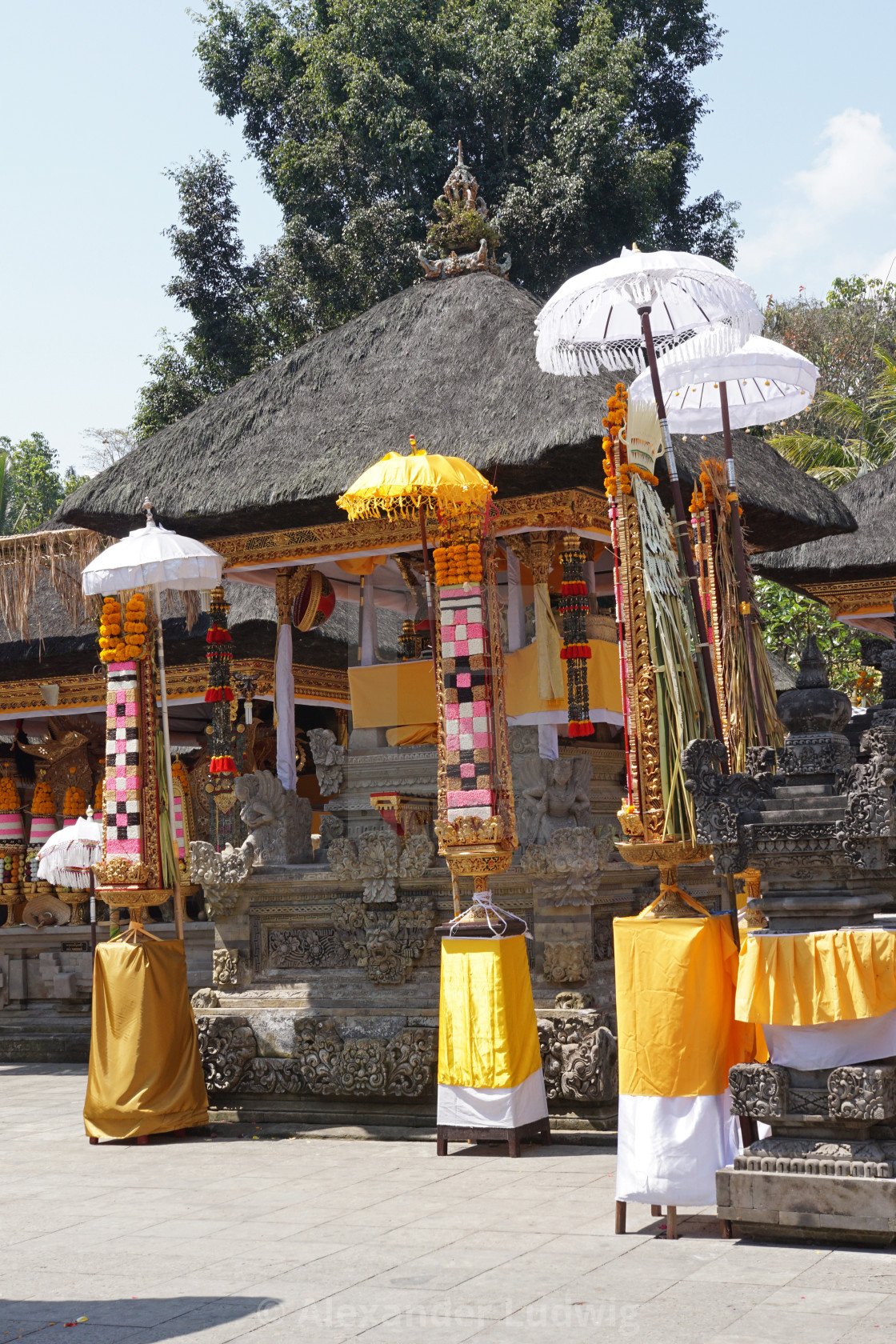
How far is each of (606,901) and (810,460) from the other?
12.4 m

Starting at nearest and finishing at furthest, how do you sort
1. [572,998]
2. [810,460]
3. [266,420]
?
[572,998]
[266,420]
[810,460]

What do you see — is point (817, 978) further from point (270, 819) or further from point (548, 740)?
point (270, 819)

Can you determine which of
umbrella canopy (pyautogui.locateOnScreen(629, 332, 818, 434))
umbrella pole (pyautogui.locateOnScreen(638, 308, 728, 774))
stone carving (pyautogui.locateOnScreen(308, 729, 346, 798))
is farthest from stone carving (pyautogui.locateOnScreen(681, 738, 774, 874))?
stone carving (pyautogui.locateOnScreen(308, 729, 346, 798))

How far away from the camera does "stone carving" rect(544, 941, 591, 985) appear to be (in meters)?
8.57

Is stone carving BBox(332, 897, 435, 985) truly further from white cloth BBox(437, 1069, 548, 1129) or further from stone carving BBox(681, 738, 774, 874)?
stone carving BBox(681, 738, 774, 874)

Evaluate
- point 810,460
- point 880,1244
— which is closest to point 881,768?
point 880,1244

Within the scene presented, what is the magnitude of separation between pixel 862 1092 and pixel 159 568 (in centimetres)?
549

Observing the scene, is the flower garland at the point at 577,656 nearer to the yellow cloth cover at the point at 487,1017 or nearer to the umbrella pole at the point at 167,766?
the yellow cloth cover at the point at 487,1017

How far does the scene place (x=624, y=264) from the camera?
686 centimetres

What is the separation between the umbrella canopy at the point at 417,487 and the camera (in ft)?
26.3

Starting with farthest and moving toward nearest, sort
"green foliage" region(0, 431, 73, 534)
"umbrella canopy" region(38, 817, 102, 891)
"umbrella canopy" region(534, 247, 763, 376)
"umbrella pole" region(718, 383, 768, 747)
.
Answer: "green foliage" region(0, 431, 73, 534) < "umbrella canopy" region(38, 817, 102, 891) < "umbrella pole" region(718, 383, 768, 747) < "umbrella canopy" region(534, 247, 763, 376)

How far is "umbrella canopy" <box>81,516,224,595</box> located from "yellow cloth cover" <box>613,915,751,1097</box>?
14.1ft

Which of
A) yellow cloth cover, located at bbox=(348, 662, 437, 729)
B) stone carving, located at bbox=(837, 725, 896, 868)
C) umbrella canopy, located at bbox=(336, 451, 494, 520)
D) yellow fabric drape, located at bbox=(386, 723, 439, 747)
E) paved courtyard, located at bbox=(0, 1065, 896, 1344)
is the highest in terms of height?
umbrella canopy, located at bbox=(336, 451, 494, 520)

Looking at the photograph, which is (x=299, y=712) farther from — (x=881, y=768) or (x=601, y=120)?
(x=881, y=768)
